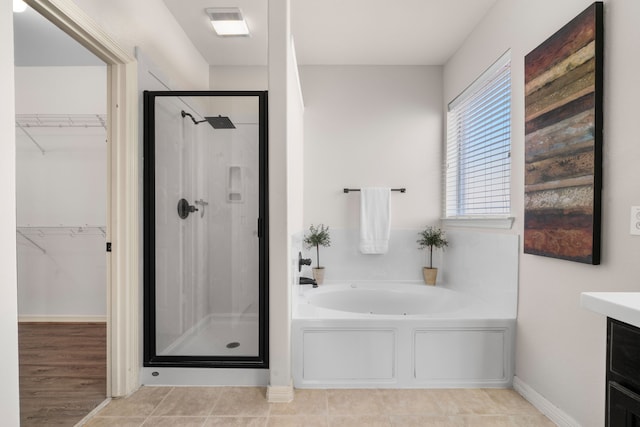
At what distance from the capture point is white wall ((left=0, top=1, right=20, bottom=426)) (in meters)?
1.15

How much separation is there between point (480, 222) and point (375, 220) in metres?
0.95

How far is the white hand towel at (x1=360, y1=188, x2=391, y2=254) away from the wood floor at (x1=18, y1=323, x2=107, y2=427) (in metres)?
2.24

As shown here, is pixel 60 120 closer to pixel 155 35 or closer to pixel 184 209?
pixel 155 35

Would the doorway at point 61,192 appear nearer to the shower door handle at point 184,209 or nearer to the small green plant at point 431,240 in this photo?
the shower door handle at point 184,209

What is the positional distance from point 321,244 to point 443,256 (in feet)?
3.78

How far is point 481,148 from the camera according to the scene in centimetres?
270

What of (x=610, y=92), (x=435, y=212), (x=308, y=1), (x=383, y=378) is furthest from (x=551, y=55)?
(x=383, y=378)

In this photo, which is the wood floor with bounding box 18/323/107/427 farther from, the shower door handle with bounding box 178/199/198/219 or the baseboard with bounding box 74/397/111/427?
the shower door handle with bounding box 178/199/198/219

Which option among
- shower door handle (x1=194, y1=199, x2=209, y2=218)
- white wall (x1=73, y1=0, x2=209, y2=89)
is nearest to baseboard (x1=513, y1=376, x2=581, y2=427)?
shower door handle (x1=194, y1=199, x2=209, y2=218)

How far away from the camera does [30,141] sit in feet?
11.2

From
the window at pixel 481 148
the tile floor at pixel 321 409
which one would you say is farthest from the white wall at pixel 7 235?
the window at pixel 481 148

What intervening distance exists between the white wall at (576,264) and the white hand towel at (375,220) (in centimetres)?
125

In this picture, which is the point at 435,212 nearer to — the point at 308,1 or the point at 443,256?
the point at 443,256

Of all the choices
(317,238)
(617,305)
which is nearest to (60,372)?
(317,238)
